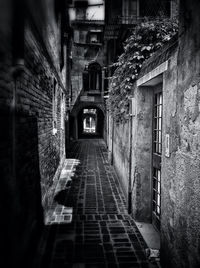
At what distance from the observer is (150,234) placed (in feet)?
13.5

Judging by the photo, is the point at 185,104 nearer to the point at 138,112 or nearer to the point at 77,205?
the point at 138,112

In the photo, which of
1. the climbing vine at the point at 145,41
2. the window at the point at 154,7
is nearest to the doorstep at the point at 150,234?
the climbing vine at the point at 145,41

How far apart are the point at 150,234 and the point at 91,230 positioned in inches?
50.7

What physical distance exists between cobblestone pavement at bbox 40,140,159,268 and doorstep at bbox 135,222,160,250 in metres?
0.12

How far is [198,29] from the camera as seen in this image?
7.03 feet

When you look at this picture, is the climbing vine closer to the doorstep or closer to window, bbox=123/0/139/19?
the doorstep

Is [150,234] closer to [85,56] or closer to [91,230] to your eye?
[91,230]

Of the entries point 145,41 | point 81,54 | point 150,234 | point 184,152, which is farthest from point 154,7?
point 150,234

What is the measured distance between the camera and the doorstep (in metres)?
3.79

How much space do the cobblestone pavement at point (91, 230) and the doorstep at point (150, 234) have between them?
0.12 m

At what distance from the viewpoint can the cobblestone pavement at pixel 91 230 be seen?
335cm

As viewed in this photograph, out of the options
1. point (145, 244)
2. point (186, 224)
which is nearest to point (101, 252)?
point (145, 244)

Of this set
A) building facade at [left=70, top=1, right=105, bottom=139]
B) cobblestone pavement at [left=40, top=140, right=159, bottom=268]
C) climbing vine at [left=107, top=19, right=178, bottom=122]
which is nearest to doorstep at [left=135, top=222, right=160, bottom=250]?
cobblestone pavement at [left=40, top=140, right=159, bottom=268]

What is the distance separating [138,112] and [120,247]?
2.86m
